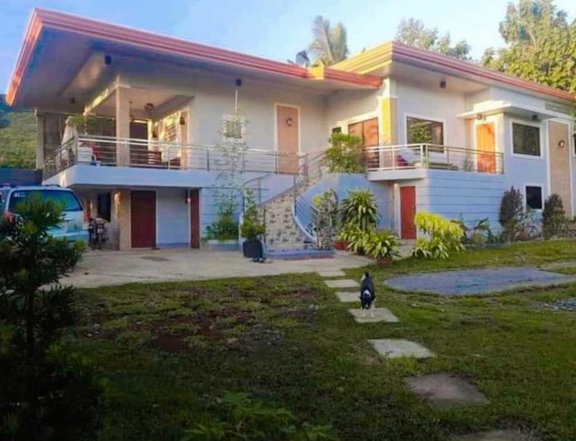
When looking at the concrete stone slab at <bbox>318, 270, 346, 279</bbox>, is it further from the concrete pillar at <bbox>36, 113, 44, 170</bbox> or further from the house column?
the concrete pillar at <bbox>36, 113, 44, 170</bbox>

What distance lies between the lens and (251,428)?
93.0 inches

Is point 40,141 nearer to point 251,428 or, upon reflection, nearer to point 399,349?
point 399,349

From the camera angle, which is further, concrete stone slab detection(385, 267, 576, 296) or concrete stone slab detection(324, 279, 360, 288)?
concrete stone slab detection(324, 279, 360, 288)

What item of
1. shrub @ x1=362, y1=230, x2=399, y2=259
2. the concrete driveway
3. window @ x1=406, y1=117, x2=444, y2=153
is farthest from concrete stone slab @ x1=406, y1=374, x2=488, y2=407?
window @ x1=406, y1=117, x2=444, y2=153

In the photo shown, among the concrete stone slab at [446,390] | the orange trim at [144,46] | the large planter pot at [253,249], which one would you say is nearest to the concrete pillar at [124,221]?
the orange trim at [144,46]

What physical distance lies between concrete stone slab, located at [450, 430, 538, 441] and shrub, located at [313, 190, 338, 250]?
11098 millimetres

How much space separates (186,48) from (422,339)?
12.8 m

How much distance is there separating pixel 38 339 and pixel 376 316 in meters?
4.76

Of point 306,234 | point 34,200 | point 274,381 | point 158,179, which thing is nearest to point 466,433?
point 274,381

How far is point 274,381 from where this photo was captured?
3.94m

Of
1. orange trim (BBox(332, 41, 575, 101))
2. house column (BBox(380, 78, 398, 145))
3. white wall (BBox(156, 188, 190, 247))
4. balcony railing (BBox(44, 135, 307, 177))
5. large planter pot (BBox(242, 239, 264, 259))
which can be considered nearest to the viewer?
large planter pot (BBox(242, 239, 264, 259))

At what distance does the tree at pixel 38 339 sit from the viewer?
6.32 ft

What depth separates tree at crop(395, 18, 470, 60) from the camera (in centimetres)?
3971

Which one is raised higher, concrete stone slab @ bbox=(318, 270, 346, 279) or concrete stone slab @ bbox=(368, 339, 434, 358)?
concrete stone slab @ bbox=(318, 270, 346, 279)
